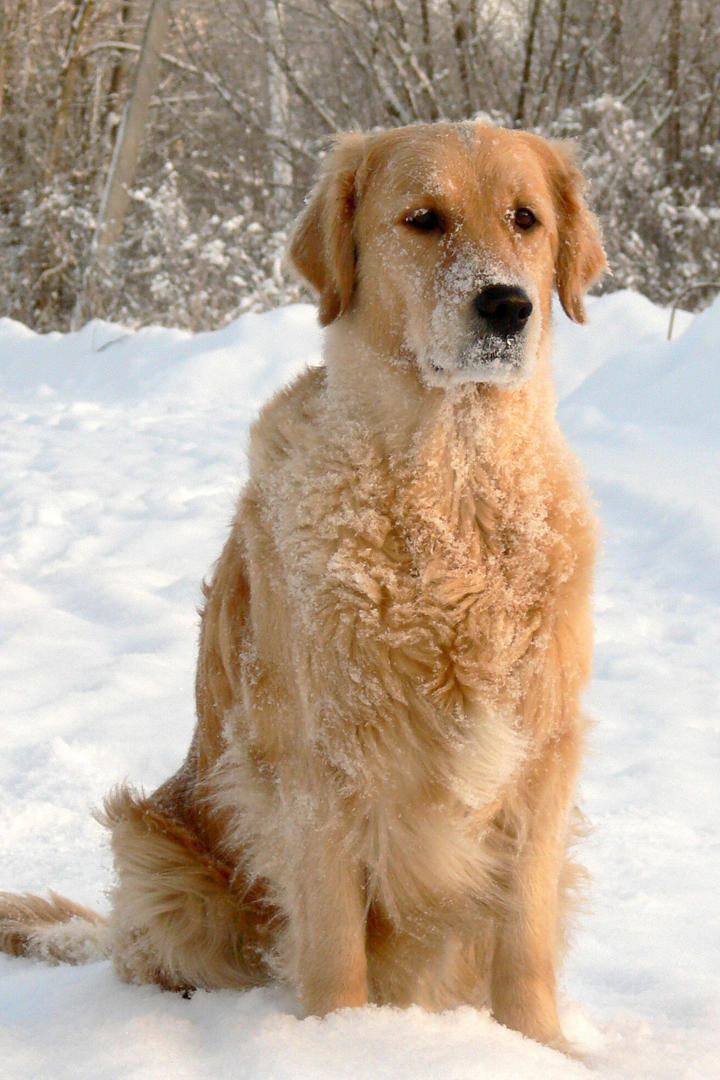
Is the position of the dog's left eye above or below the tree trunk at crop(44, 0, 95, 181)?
below

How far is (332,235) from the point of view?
2.50m

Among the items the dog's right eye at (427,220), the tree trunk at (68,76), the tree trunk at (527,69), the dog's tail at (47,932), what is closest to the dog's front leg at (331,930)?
the dog's tail at (47,932)

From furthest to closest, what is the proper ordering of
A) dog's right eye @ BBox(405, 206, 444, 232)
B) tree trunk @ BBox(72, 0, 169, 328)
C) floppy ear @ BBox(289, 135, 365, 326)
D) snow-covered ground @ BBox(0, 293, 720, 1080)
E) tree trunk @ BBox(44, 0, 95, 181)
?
1. tree trunk @ BBox(44, 0, 95, 181)
2. tree trunk @ BBox(72, 0, 169, 328)
3. floppy ear @ BBox(289, 135, 365, 326)
4. dog's right eye @ BBox(405, 206, 444, 232)
5. snow-covered ground @ BBox(0, 293, 720, 1080)

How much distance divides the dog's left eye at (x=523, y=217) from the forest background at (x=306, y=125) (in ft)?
28.4

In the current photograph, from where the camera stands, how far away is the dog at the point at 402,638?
213 cm

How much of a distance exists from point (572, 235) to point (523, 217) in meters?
0.22

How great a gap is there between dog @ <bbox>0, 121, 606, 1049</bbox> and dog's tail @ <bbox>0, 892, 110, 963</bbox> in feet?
1.11

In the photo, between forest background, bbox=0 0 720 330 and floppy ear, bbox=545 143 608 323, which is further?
forest background, bbox=0 0 720 330

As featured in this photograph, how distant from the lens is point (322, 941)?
2.18 m

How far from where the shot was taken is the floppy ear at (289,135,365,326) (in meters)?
2.46

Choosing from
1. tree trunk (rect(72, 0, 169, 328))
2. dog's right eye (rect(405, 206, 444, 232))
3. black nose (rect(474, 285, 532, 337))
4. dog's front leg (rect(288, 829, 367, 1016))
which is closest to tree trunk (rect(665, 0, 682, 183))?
tree trunk (rect(72, 0, 169, 328))

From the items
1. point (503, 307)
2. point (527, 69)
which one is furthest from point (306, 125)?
point (503, 307)

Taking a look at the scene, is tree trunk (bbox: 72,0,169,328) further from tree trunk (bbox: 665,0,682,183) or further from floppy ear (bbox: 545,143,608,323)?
floppy ear (bbox: 545,143,608,323)

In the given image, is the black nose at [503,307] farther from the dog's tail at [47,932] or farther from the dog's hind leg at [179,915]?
the dog's tail at [47,932]
